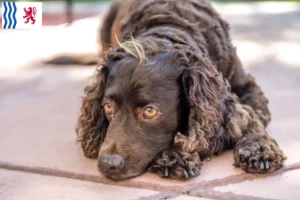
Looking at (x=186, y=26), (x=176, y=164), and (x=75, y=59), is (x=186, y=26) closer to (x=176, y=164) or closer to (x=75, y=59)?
(x=176, y=164)

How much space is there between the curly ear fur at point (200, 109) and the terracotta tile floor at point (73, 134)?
6.5 inches

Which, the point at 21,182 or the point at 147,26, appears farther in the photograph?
the point at 147,26

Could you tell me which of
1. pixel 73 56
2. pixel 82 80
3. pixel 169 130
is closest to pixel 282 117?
pixel 169 130

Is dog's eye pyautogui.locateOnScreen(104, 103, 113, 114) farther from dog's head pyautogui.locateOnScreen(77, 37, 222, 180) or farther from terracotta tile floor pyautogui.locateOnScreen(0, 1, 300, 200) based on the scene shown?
terracotta tile floor pyautogui.locateOnScreen(0, 1, 300, 200)

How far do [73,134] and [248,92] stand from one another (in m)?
1.15

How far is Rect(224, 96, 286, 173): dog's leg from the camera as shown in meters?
3.16

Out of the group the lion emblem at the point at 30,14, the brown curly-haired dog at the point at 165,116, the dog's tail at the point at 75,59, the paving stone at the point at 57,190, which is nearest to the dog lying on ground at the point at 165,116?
the brown curly-haired dog at the point at 165,116

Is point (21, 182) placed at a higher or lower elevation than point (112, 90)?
lower

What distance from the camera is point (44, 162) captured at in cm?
338

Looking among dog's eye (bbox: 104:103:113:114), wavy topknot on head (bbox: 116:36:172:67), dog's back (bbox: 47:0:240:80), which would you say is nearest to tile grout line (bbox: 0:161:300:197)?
dog's eye (bbox: 104:103:113:114)

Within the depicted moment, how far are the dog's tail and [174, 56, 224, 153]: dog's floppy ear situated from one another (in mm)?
2549

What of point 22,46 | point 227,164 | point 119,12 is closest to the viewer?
point 227,164

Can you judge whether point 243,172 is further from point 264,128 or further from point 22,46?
point 22,46

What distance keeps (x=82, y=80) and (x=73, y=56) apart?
0.61 meters
